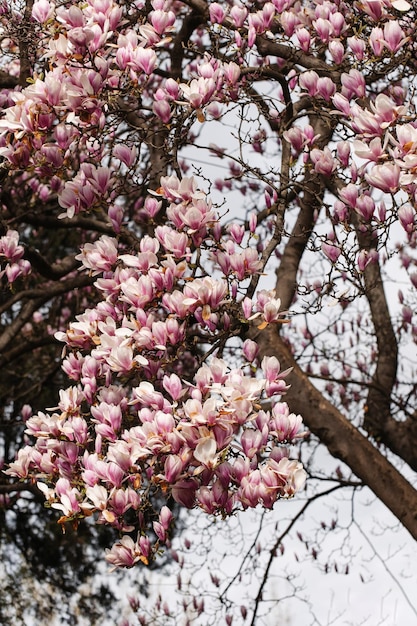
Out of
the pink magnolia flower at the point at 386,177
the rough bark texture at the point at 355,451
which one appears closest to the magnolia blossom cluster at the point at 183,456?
the pink magnolia flower at the point at 386,177

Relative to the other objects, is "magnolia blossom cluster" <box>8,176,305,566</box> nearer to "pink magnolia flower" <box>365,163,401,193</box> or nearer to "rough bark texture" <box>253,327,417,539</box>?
"pink magnolia flower" <box>365,163,401,193</box>

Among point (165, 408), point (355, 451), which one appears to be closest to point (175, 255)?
point (165, 408)

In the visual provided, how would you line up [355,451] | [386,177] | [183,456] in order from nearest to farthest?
[183,456] < [386,177] < [355,451]

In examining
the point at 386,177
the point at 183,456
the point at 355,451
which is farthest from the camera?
the point at 355,451

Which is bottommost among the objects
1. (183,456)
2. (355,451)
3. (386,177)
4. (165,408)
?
(183,456)

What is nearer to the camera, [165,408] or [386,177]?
[165,408]

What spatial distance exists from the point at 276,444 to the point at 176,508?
6.55 meters

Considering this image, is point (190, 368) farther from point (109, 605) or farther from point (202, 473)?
point (202, 473)

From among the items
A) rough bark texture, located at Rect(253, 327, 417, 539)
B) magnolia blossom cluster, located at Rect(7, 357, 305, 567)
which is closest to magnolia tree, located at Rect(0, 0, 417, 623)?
magnolia blossom cluster, located at Rect(7, 357, 305, 567)

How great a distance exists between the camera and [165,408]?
9.27 feet

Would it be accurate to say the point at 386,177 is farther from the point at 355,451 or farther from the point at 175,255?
the point at 355,451

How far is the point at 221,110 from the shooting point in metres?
4.24

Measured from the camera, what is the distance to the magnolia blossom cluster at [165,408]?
273 cm

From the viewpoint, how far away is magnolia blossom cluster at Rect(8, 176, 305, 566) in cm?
273
